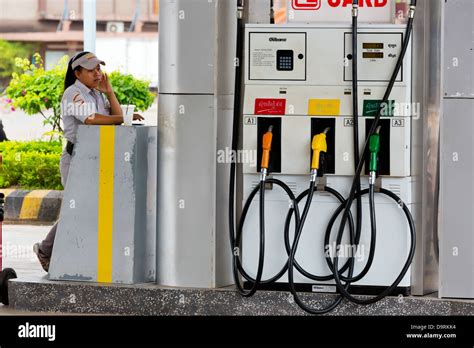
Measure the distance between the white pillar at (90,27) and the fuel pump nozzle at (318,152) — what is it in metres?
5.04

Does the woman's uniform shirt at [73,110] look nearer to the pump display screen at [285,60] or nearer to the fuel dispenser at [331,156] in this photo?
the fuel dispenser at [331,156]

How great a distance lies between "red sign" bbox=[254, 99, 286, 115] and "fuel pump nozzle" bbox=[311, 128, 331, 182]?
31 cm

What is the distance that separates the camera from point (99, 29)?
22.3m

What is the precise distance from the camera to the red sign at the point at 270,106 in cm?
702

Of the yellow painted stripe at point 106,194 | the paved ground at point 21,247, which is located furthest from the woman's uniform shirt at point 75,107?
the paved ground at point 21,247

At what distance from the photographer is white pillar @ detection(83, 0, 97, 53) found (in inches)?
452

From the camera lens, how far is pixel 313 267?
7.07 metres

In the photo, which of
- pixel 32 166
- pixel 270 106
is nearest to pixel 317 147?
pixel 270 106

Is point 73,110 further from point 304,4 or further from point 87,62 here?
point 304,4

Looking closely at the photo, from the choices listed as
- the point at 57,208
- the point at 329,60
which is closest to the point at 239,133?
the point at 329,60

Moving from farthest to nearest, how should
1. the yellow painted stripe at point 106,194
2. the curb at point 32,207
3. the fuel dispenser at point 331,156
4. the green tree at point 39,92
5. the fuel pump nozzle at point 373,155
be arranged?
the green tree at point 39,92 < the curb at point 32,207 < the yellow painted stripe at point 106,194 < the fuel dispenser at point 331,156 < the fuel pump nozzle at point 373,155

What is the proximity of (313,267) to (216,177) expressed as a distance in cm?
88
